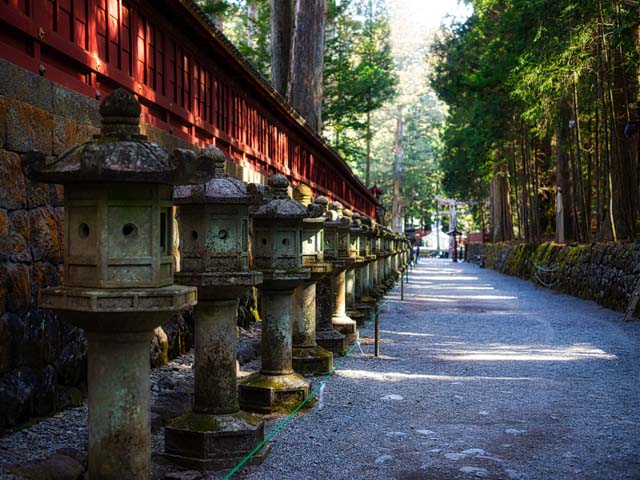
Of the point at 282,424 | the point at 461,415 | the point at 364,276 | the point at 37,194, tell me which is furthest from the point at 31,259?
the point at 364,276

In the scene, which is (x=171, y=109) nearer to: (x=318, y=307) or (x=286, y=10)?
(x=318, y=307)

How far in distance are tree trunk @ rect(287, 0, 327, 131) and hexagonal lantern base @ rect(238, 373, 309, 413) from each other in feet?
47.4

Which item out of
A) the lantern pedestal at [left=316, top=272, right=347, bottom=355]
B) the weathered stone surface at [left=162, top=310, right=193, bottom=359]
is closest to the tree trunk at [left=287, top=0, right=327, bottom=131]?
the lantern pedestal at [left=316, top=272, right=347, bottom=355]

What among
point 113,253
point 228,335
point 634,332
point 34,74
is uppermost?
point 34,74

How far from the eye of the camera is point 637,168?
16.9m

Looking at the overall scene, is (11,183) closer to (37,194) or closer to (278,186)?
(37,194)

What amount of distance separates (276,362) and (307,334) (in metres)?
1.50

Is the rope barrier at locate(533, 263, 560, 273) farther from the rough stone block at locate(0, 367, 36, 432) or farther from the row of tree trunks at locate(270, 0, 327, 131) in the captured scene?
the rough stone block at locate(0, 367, 36, 432)

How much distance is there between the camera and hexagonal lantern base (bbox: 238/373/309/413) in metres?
6.73

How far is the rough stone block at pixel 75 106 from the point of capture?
241 inches

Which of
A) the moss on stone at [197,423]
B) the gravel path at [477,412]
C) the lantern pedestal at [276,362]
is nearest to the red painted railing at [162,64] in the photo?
the lantern pedestal at [276,362]

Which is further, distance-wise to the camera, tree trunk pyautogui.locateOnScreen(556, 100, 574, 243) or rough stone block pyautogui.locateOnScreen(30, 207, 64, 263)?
tree trunk pyautogui.locateOnScreen(556, 100, 574, 243)

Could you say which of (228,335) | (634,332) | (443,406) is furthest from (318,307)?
(634,332)

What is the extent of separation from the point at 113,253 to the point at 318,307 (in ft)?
20.7
